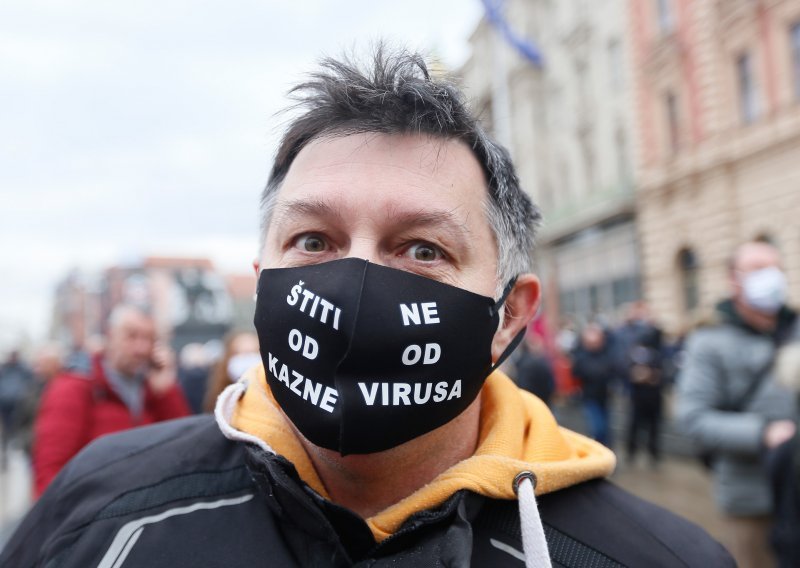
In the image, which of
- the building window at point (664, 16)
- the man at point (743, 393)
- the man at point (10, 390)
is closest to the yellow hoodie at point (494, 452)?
the man at point (743, 393)

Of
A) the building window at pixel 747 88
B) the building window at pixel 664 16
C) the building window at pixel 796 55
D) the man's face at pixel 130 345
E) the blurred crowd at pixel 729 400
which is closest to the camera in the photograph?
the blurred crowd at pixel 729 400

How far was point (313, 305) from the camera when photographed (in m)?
1.30

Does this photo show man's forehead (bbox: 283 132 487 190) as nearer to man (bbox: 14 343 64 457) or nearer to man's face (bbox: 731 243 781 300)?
man's face (bbox: 731 243 781 300)

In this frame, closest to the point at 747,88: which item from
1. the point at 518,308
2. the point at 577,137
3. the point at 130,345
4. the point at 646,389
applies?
the point at 577,137

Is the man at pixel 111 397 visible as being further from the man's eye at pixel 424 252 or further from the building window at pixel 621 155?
the building window at pixel 621 155

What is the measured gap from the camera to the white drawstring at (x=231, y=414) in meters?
1.32

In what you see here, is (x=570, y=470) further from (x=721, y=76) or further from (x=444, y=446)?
(x=721, y=76)

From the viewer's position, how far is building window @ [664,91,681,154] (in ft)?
55.9

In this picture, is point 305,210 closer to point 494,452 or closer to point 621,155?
point 494,452

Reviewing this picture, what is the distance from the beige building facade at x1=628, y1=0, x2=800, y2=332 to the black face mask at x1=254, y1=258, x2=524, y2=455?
442 inches

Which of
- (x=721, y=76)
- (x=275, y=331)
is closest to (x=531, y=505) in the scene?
(x=275, y=331)

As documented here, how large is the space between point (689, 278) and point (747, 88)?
4513 millimetres

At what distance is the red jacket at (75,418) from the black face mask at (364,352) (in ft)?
6.96

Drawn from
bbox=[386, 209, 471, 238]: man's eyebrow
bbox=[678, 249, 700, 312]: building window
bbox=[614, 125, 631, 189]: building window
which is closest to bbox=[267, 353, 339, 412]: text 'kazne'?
bbox=[386, 209, 471, 238]: man's eyebrow
